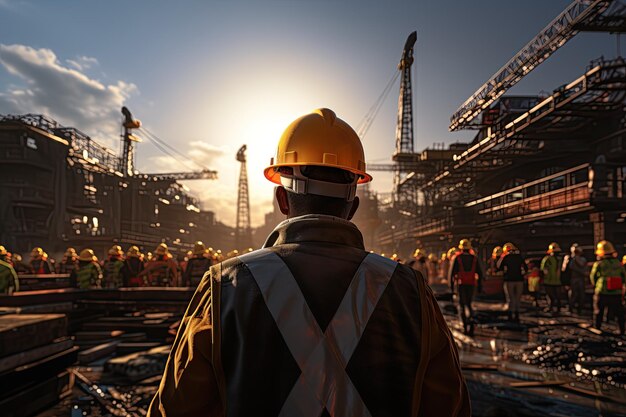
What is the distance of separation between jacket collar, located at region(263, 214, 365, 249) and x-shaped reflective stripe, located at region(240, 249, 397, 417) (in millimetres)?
130

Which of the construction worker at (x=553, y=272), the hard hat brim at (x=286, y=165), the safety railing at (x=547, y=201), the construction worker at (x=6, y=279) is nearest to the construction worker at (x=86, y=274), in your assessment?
the construction worker at (x=6, y=279)

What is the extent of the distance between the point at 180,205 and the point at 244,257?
7803 centimetres

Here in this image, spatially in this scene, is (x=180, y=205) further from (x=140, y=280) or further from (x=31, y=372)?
(x=31, y=372)

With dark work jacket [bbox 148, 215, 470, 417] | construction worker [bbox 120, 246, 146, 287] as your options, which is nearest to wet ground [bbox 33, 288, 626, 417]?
dark work jacket [bbox 148, 215, 470, 417]

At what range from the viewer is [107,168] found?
5125cm

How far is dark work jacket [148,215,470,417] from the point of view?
1.21 m

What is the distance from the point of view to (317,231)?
4.60 feet

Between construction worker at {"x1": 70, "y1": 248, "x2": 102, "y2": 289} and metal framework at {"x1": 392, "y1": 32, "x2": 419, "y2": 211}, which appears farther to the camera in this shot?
metal framework at {"x1": 392, "y1": 32, "x2": 419, "y2": 211}

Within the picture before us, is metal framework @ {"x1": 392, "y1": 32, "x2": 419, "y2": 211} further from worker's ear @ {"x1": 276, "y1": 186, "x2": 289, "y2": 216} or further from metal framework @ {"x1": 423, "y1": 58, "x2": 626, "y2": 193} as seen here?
worker's ear @ {"x1": 276, "y1": 186, "x2": 289, "y2": 216}

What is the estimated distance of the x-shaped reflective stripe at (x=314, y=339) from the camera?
3.96 feet

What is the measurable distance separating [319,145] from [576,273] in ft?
45.9

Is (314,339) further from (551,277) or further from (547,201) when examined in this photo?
(547,201)

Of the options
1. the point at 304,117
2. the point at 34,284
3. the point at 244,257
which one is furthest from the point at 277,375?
the point at 34,284

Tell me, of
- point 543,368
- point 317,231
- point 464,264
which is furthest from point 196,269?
point 317,231
